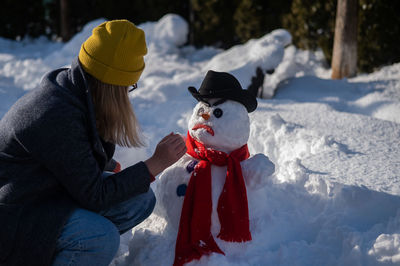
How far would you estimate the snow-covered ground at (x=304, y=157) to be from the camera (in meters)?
1.93

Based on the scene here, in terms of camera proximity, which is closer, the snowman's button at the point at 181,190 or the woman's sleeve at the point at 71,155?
the woman's sleeve at the point at 71,155

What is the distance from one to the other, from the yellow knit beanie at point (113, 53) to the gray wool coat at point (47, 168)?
0.07 metres

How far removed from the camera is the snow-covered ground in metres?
1.93

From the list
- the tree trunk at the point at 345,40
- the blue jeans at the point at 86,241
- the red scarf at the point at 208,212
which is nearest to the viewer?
the blue jeans at the point at 86,241

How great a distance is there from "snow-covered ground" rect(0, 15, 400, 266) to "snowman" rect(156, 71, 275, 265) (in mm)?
85

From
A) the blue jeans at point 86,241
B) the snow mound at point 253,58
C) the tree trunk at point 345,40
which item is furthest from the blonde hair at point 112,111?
the tree trunk at point 345,40

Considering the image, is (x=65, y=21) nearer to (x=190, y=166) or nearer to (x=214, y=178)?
(x=190, y=166)

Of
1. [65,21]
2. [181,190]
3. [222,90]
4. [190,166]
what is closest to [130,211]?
[181,190]

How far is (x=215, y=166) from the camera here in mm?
2051

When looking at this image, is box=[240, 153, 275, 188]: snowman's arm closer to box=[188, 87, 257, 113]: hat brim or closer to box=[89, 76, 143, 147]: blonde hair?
box=[188, 87, 257, 113]: hat brim

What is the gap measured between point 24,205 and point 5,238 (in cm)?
14

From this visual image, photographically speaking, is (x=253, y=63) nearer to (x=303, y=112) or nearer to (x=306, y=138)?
(x=303, y=112)

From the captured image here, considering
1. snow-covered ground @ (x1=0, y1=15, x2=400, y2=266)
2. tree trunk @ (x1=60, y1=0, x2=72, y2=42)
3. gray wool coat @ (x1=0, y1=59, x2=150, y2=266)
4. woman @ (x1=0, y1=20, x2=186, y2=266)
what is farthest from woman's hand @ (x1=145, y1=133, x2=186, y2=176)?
tree trunk @ (x1=60, y1=0, x2=72, y2=42)

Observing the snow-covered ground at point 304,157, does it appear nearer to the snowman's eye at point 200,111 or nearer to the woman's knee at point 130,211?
the woman's knee at point 130,211
